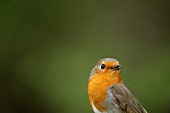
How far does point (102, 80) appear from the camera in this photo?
5391mm

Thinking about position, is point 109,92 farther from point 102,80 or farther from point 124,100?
point 124,100

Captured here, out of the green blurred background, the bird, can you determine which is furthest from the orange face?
the green blurred background

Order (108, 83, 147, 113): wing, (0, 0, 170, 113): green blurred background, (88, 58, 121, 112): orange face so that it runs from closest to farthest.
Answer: (88, 58, 121, 112): orange face, (108, 83, 147, 113): wing, (0, 0, 170, 113): green blurred background

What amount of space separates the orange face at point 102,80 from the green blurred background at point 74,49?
5.63 ft

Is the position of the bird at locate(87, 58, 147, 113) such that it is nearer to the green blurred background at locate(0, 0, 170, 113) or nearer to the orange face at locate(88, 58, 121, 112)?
the orange face at locate(88, 58, 121, 112)

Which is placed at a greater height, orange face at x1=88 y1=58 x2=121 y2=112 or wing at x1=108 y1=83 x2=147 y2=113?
orange face at x1=88 y1=58 x2=121 y2=112

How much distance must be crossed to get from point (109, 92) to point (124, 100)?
283 millimetres

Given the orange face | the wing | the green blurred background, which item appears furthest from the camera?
the green blurred background

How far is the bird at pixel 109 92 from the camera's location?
17.2 ft

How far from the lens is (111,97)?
210 inches

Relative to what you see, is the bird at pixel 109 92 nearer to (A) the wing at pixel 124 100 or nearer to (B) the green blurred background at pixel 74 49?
(A) the wing at pixel 124 100

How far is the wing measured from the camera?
5430 millimetres

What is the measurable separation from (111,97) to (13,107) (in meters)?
3.49

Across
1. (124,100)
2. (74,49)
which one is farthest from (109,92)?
(74,49)
